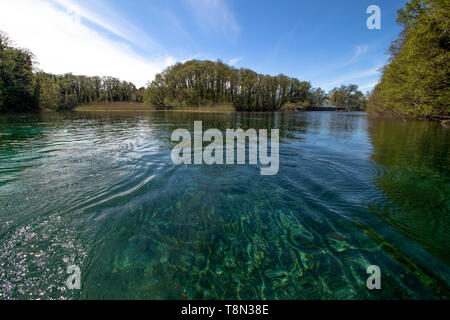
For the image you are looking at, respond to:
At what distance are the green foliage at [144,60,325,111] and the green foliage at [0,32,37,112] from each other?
40.9 meters

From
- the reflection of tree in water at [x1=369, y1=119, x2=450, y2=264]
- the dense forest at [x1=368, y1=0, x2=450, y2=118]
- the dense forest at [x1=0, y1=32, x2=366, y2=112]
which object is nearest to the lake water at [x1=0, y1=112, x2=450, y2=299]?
the reflection of tree in water at [x1=369, y1=119, x2=450, y2=264]

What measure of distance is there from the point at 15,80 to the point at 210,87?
215 feet

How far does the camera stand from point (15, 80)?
39.5 m

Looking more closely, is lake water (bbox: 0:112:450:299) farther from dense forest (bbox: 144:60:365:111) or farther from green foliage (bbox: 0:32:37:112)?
dense forest (bbox: 144:60:365:111)

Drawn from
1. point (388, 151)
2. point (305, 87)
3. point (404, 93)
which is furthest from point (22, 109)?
point (305, 87)

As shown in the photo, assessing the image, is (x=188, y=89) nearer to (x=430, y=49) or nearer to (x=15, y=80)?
(x=15, y=80)

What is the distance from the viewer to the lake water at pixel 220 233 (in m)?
2.04

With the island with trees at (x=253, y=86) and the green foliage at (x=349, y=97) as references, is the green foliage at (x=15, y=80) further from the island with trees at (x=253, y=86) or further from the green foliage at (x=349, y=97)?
the green foliage at (x=349, y=97)

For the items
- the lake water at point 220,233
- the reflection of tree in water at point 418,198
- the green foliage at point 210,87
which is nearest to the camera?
the lake water at point 220,233

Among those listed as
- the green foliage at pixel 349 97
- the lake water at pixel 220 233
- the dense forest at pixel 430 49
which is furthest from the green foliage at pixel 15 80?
the green foliage at pixel 349 97

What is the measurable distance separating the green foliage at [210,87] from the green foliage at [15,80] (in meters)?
40.9

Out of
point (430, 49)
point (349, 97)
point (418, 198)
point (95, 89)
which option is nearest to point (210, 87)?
point (95, 89)

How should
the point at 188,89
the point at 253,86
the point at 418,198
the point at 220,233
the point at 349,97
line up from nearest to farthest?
the point at 220,233
the point at 418,198
the point at 188,89
the point at 253,86
the point at 349,97

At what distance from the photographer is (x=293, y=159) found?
22.9 ft
